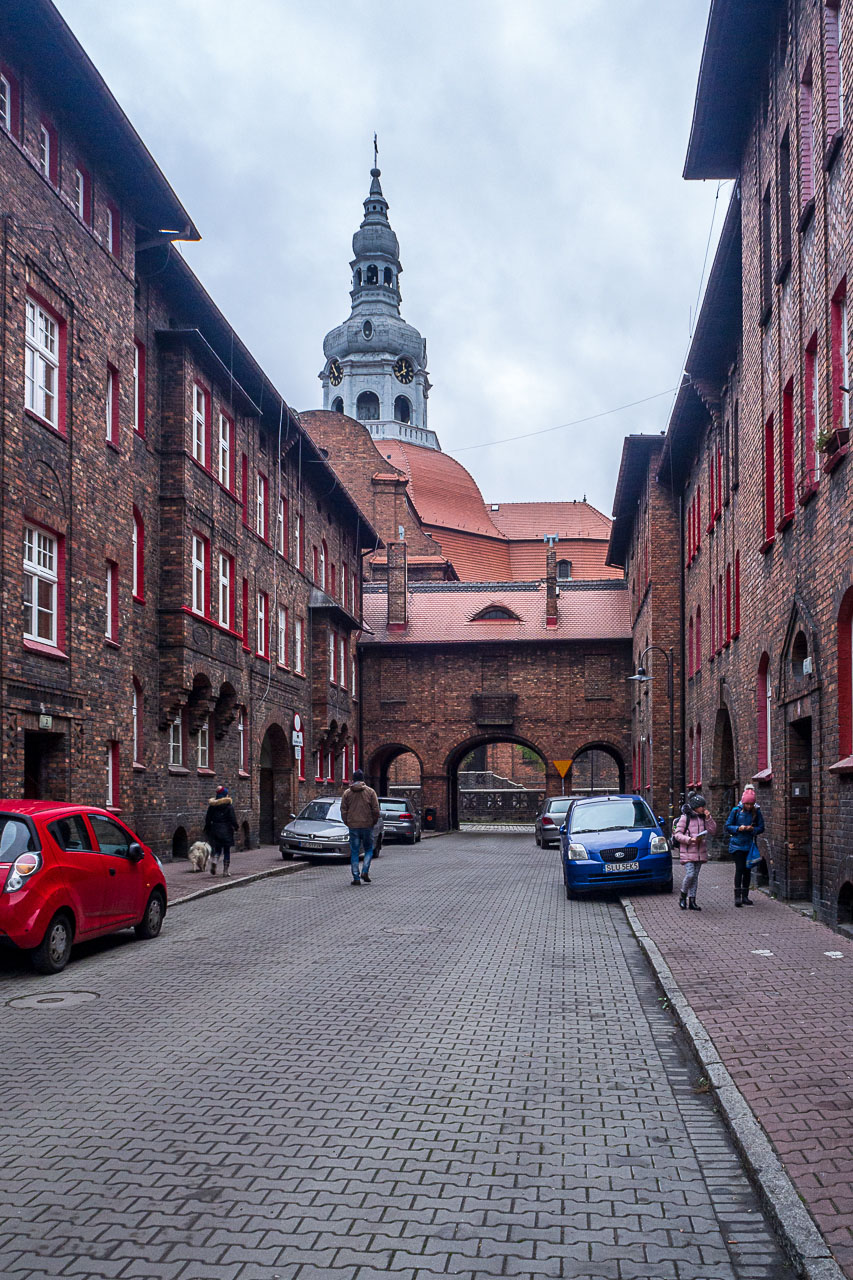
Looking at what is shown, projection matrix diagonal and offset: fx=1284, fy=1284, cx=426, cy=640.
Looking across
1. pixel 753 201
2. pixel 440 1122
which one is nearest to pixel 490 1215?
pixel 440 1122

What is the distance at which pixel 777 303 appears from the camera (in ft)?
56.9

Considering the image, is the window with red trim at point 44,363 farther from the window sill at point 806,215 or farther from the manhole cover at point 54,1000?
the window sill at point 806,215

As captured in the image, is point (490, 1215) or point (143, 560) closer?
point (490, 1215)

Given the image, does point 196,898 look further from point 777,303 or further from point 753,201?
point 753,201

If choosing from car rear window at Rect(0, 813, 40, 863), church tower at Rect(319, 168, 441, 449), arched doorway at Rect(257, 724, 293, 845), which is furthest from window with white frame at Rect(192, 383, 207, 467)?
church tower at Rect(319, 168, 441, 449)

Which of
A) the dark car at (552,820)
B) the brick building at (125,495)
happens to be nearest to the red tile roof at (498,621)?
the brick building at (125,495)

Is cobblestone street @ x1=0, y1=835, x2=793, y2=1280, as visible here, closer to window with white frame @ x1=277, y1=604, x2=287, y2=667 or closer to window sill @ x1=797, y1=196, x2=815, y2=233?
window sill @ x1=797, y1=196, x2=815, y2=233

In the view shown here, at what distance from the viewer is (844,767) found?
12617 mm

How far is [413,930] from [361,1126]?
8.21 metres

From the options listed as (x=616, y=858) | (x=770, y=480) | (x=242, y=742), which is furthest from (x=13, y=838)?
(x=242, y=742)

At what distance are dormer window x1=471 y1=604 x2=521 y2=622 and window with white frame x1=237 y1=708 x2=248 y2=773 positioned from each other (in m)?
23.4

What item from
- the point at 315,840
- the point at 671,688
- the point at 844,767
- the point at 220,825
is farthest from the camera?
the point at 671,688

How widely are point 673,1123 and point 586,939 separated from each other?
24.9 ft

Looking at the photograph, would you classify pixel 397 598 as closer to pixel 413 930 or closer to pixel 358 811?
pixel 358 811
